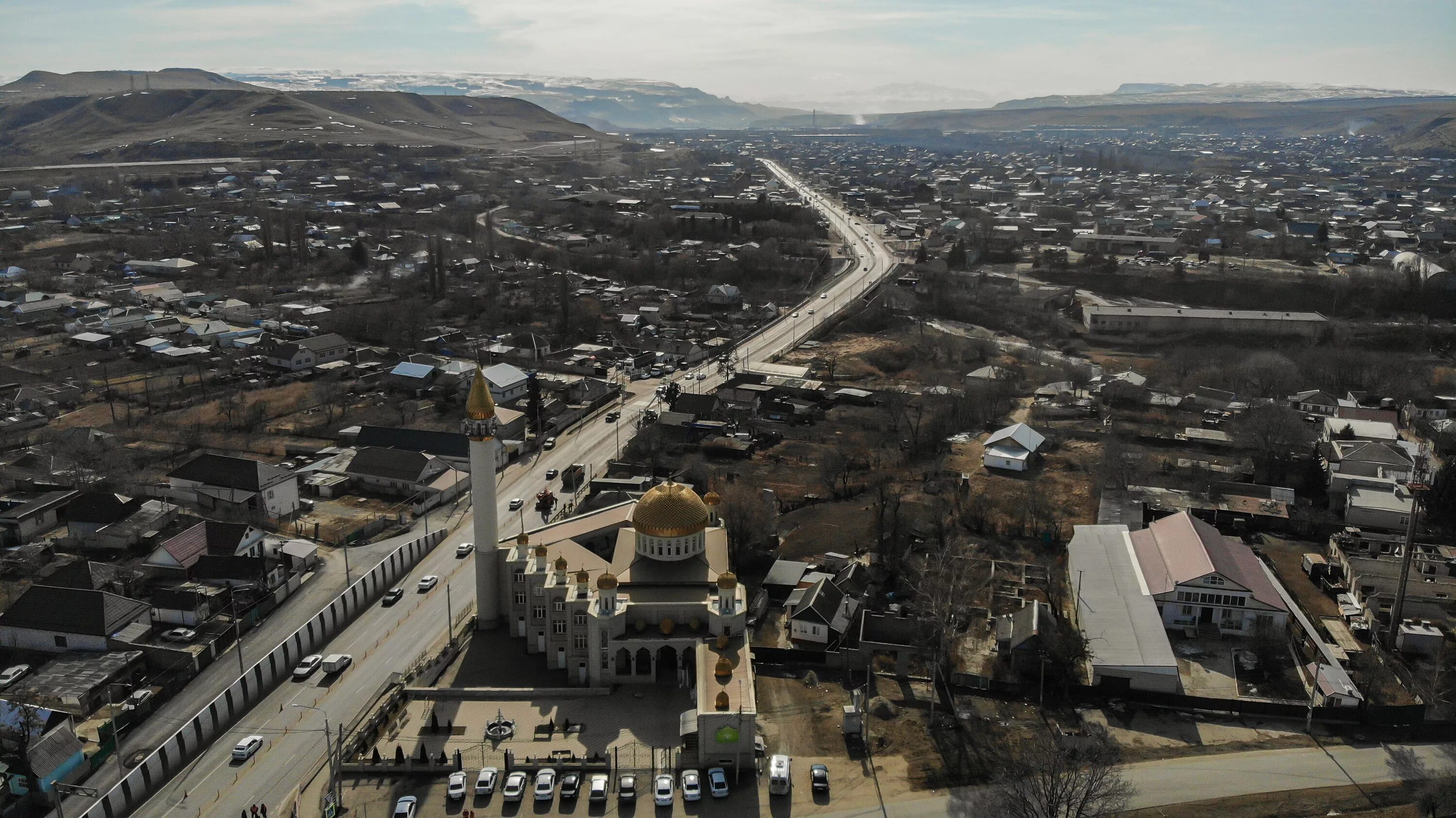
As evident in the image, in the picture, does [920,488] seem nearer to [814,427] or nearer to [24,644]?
[814,427]

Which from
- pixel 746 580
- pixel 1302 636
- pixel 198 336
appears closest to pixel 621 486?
pixel 746 580

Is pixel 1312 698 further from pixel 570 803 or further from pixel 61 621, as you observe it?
pixel 61 621

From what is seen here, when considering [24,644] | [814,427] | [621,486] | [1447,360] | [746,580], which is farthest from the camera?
[1447,360]

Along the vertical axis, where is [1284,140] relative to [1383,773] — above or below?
above

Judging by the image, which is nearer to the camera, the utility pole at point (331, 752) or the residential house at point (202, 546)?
the utility pole at point (331, 752)

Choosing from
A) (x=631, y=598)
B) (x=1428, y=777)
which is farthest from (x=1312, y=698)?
(x=631, y=598)

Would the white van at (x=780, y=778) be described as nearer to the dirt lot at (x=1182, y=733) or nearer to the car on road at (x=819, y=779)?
the car on road at (x=819, y=779)

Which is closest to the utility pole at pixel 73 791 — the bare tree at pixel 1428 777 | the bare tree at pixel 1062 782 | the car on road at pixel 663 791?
the car on road at pixel 663 791
